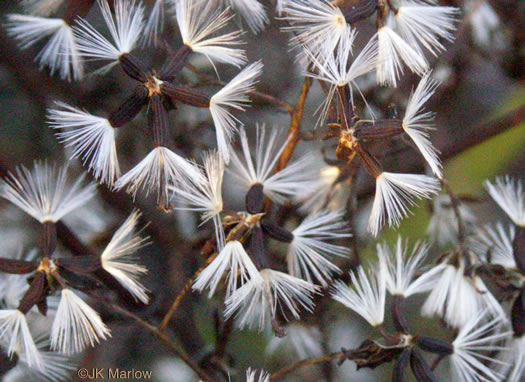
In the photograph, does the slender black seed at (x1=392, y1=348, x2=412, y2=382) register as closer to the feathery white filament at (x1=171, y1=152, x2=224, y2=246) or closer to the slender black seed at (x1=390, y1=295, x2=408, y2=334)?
the slender black seed at (x1=390, y1=295, x2=408, y2=334)

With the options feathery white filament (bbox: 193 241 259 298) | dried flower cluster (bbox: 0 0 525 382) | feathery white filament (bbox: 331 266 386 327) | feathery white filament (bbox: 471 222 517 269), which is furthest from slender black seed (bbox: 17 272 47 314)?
feathery white filament (bbox: 471 222 517 269)

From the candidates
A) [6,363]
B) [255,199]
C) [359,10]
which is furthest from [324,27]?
[6,363]

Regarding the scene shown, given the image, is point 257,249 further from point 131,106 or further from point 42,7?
point 42,7

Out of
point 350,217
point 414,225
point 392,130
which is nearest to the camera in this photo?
point 392,130

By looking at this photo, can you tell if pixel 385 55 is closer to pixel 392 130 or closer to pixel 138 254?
pixel 392 130

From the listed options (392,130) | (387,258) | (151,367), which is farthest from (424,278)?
(151,367)
